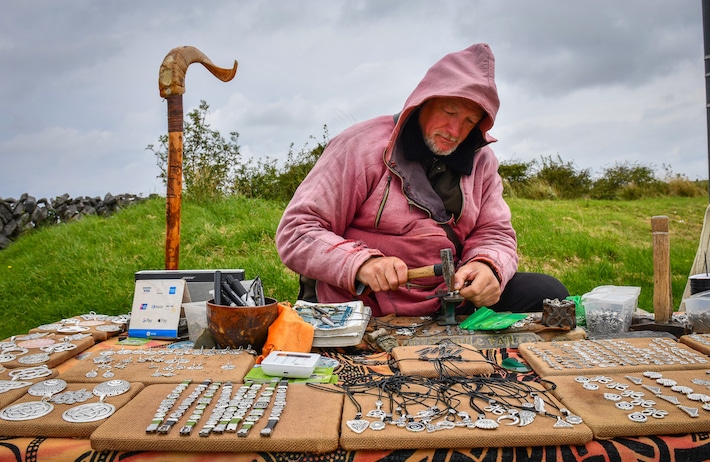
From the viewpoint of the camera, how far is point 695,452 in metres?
1.33

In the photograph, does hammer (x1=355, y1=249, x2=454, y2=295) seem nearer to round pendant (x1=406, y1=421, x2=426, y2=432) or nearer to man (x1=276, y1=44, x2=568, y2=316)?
man (x1=276, y1=44, x2=568, y2=316)

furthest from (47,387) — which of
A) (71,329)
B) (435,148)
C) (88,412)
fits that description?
(435,148)

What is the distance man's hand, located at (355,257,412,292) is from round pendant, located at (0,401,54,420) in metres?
1.34

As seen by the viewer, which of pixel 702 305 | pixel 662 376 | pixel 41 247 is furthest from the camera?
pixel 41 247

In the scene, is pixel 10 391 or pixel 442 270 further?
pixel 442 270

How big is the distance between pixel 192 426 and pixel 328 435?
34 centimetres

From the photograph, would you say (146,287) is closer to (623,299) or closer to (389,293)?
(389,293)

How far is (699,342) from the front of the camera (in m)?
2.02

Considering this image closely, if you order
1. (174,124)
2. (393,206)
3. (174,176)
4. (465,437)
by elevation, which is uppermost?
(174,124)

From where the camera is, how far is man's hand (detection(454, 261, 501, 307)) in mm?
2520

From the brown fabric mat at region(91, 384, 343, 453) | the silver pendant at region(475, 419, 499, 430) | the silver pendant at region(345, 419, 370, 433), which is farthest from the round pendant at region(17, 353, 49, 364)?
the silver pendant at region(475, 419, 499, 430)

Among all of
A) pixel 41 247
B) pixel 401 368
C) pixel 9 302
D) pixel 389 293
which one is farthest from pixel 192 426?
pixel 41 247

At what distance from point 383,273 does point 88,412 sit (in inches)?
52.1

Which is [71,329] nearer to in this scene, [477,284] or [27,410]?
[27,410]
